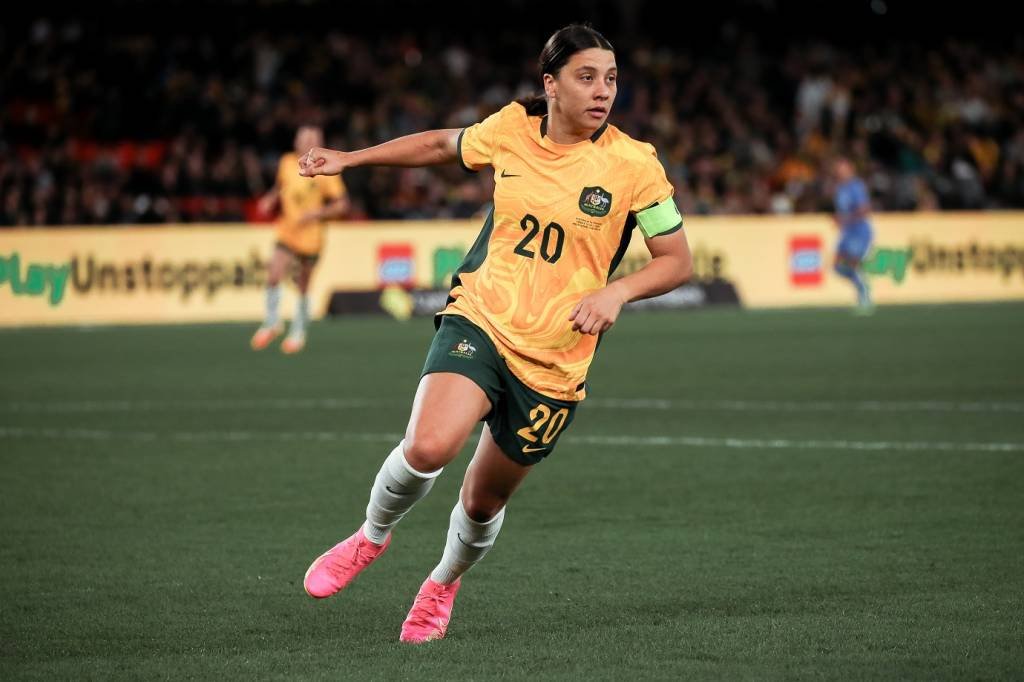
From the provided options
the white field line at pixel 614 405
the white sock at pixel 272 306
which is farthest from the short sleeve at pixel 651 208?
the white sock at pixel 272 306

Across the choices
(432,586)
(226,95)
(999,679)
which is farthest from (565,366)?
(226,95)

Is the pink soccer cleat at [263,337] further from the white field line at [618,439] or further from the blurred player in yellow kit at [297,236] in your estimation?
the white field line at [618,439]

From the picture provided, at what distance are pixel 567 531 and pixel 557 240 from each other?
2.61 metres

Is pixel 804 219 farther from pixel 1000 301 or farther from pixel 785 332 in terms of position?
pixel 785 332

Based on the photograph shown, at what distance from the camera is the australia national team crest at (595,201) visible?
18.3ft

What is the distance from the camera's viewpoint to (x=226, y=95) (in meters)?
29.2

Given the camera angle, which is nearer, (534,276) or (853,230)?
(534,276)

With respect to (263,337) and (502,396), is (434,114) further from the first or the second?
(502,396)

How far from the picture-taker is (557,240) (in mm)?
5605

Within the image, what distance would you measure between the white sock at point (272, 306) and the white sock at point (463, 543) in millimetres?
13721

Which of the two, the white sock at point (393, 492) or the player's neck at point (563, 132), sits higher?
the player's neck at point (563, 132)

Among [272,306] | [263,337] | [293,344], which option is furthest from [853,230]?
[263,337]

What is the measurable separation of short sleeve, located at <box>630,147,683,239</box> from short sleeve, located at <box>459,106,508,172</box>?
21.7 inches

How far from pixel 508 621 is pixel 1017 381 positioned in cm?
989
